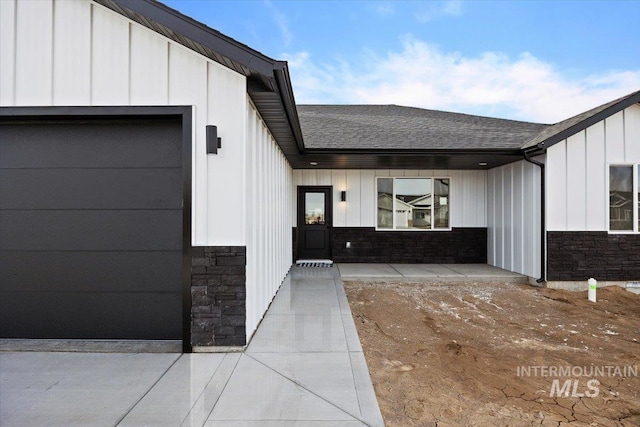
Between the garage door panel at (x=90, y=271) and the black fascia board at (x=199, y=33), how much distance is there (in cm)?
216

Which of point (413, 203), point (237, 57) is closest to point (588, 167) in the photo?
point (413, 203)

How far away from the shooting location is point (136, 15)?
321 centimetres

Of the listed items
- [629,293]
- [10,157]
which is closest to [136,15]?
[10,157]

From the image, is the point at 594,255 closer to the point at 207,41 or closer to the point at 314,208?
the point at 314,208

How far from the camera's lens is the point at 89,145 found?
362 cm

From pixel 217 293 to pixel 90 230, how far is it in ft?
5.40

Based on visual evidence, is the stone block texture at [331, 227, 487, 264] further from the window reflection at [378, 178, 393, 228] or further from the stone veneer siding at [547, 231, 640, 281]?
the stone veneer siding at [547, 231, 640, 281]

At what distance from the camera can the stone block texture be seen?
30.1 ft

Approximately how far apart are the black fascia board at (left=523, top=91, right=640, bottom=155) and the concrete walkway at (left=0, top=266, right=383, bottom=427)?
18.1 feet

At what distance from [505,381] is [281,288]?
409 cm

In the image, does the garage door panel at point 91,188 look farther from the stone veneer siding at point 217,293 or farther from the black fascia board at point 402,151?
the black fascia board at point 402,151

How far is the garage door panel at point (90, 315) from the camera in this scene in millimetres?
3596

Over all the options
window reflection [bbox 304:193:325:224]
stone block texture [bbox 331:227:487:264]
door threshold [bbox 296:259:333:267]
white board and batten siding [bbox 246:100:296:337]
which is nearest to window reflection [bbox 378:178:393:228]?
stone block texture [bbox 331:227:487:264]

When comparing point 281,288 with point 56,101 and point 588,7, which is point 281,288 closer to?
point 56,101
